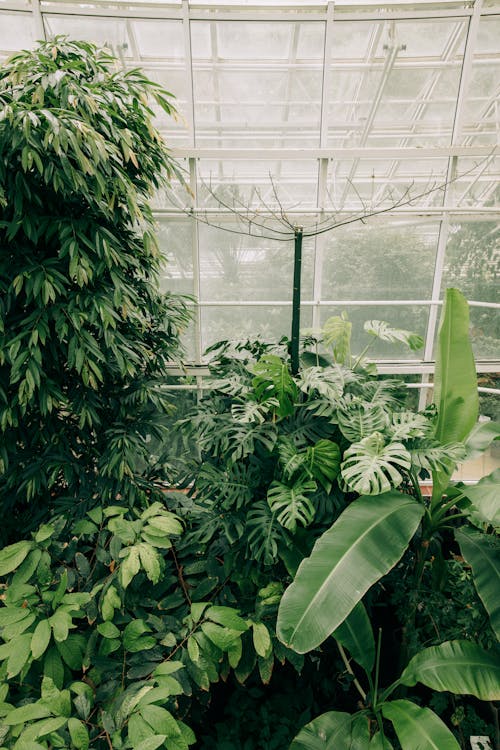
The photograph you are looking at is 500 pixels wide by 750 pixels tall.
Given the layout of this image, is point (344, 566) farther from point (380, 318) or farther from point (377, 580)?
point (380, 318)

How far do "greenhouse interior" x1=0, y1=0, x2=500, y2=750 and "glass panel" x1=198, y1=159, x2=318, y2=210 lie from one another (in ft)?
0.07

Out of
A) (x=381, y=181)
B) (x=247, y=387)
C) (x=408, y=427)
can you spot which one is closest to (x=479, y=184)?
(x=381, y=181)

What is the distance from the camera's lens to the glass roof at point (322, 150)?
11.4 feet

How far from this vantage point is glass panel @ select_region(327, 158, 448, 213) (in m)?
3.73

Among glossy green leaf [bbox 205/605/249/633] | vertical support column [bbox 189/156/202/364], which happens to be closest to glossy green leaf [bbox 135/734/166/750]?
glossy green leaf [bbox 205/605/249/633]

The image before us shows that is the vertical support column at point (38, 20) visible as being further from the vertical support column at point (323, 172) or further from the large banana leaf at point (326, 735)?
the large banana leaf at point (326, 735)

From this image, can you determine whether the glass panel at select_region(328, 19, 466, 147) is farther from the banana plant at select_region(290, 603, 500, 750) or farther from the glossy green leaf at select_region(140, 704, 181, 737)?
Answer: the glossy green leaf at select_region(140, 704, 181, 737)

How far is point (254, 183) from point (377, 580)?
3463 mm

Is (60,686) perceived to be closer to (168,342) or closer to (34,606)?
(34,606)

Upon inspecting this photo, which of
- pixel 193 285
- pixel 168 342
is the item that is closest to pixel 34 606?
pixel 168 342

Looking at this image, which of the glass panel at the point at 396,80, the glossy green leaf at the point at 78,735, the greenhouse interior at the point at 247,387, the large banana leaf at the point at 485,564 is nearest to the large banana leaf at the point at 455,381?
the greenhouse interior at the point at 247,387

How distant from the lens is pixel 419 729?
1575 mm

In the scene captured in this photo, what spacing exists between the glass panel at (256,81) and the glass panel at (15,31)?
4.57ft

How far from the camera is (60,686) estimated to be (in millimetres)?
1410
